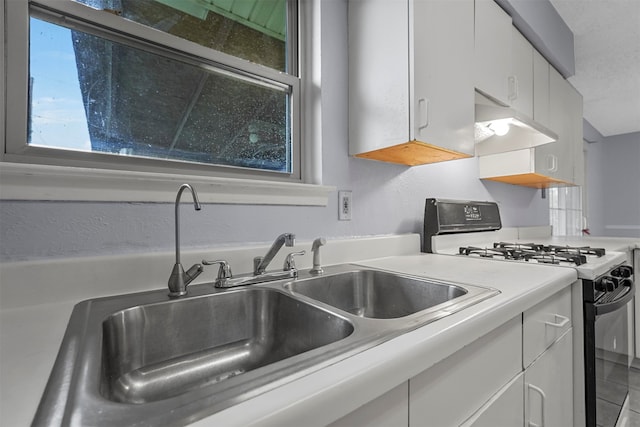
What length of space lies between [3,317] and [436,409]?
33.9 inches

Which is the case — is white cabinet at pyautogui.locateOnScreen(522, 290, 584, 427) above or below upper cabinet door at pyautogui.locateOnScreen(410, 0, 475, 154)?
below

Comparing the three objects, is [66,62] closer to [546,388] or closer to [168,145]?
[168,145]

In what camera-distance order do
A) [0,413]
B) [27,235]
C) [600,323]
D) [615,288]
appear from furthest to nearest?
[615,288] → [600,323] → [27,235] → [0,413]

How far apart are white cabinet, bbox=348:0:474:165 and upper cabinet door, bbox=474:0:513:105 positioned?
93 mm

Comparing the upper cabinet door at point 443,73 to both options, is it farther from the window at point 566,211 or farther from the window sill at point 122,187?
the window at point 566,211

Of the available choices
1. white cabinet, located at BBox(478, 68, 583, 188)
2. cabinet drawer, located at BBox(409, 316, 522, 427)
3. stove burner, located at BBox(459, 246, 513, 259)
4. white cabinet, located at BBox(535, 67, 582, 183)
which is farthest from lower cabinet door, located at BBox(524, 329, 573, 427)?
white cabinet, located at BBox(535, 67, 582, 183)

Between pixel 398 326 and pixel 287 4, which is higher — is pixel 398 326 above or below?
below

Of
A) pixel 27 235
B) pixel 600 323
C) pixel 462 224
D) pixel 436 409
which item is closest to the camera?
pixel 436 409

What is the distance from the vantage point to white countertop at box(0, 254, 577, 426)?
1.09 ft

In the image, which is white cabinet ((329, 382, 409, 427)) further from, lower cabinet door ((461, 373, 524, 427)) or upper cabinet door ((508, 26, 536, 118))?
upper cabinet door ((508, 26, 536, 118))

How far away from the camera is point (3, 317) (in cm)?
62

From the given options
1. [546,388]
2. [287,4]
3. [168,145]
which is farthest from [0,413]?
[287,4]

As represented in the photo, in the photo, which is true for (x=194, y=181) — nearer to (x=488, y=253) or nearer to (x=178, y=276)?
(x=178, y=276)

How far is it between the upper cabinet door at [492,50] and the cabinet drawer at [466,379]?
118 cm
